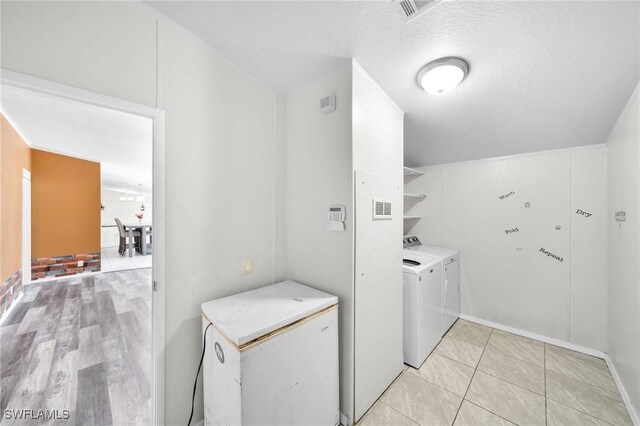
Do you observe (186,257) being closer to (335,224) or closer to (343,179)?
(335,224)

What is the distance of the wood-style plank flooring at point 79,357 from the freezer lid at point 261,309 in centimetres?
102

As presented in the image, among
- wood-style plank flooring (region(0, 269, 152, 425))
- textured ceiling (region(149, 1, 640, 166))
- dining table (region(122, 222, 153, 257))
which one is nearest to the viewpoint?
textured ceiling (region(149, 1, 640, 166))

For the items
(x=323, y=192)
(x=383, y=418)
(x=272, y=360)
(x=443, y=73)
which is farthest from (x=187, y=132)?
(x=383, y=418)

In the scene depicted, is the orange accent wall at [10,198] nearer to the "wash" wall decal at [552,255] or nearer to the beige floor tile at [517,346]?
the beige floor tile at [517,346]

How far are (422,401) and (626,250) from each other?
1953mm

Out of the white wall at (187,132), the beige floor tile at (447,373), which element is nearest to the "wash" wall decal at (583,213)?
the beige floor tile at (447,373)

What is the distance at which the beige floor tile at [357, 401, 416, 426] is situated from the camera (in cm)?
153

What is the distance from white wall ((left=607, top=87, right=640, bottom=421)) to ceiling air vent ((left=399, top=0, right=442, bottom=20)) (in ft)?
5.68

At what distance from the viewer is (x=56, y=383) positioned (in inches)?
70.7

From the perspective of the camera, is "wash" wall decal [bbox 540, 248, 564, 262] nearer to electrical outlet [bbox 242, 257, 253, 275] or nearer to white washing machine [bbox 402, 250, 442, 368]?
white washing machine [bbox 402, 250, 442, 368]

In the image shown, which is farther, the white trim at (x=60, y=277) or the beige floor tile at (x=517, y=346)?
the white trim at (x=60, y=277)

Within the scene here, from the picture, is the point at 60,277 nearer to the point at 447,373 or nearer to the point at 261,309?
the point at 261,309

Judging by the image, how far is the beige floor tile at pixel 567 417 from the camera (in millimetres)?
1546

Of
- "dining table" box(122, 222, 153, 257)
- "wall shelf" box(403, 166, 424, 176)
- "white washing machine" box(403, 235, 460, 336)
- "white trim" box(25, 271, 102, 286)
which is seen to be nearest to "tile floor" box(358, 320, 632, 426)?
"white washing machine" box(403, 235, 460, 336)
